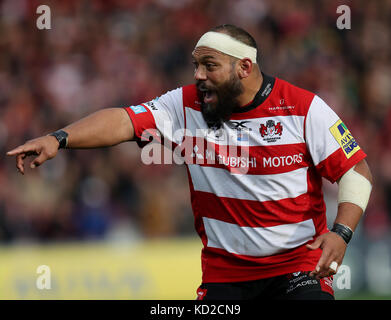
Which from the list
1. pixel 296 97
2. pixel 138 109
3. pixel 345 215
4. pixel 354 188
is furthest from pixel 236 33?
pixel 345 215

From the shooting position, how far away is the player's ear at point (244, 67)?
16.9 feet

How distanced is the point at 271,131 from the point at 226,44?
723 millimetres

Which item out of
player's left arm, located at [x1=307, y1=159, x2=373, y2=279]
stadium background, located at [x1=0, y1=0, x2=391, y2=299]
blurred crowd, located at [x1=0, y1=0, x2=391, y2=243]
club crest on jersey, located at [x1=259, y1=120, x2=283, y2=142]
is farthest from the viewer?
blurred crowd, located at [x1=0, y1=0, x2=391, y2=243]

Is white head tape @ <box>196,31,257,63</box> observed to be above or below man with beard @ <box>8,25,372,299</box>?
above

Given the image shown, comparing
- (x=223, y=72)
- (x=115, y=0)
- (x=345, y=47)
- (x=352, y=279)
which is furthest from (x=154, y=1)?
(x=223, y=72)

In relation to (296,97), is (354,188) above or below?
below

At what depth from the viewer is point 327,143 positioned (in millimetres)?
4883

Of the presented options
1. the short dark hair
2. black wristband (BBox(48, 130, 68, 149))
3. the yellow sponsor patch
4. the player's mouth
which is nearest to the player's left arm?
the yellow sponsor patch

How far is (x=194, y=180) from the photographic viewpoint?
5230 mm

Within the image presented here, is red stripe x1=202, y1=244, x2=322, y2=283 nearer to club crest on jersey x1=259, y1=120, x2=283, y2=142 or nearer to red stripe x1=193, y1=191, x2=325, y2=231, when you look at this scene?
red stripe x1=193, y1=191, x2=325, y2=231

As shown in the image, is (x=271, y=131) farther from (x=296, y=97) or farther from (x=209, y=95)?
(x=209, y=95)

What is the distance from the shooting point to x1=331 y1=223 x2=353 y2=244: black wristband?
4.63 meters

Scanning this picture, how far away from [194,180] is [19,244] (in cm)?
582

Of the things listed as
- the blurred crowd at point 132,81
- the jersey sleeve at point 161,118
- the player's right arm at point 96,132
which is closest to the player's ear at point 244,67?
the jersey sleeve at point 161,118
